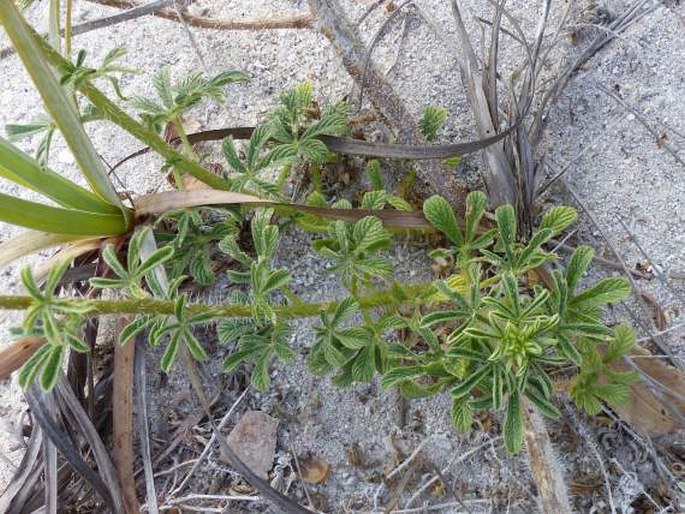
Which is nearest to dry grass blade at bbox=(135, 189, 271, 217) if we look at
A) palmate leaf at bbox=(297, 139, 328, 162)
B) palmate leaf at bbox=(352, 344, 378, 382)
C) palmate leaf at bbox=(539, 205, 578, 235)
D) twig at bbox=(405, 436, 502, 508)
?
palmate leaf at bbox=(297, 139, 328, 162)

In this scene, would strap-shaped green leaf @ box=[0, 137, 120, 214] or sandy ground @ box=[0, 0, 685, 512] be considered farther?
sandy ground @ box=[0, 0, 685, 512]

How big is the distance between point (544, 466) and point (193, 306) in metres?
0.81

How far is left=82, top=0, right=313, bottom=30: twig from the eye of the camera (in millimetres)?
2098

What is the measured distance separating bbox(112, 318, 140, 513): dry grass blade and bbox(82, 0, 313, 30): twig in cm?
99

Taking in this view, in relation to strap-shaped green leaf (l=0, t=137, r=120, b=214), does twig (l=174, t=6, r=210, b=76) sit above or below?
above

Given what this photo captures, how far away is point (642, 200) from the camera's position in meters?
1.82

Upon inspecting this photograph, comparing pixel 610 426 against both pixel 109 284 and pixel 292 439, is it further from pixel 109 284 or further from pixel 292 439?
pixel 109 284

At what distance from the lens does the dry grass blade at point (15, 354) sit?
1.56 meters

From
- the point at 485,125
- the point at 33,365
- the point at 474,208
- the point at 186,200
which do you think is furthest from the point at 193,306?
the point at 485,125

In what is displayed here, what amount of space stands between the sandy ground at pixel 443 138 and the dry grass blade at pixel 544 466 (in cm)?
13

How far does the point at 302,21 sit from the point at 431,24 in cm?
37

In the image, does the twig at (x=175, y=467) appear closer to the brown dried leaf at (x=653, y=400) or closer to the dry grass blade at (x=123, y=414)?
the dry grass blade at (x=123, y=414)

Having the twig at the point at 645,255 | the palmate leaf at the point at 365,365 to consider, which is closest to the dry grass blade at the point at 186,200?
the palmate leaf at the point at 365,365

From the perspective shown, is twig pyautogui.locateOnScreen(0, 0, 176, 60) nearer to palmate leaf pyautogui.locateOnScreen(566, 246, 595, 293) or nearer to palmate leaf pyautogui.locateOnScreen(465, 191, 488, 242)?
palmate leaf pyautogui.locateOnScreen(465, 191, 488, 242)
